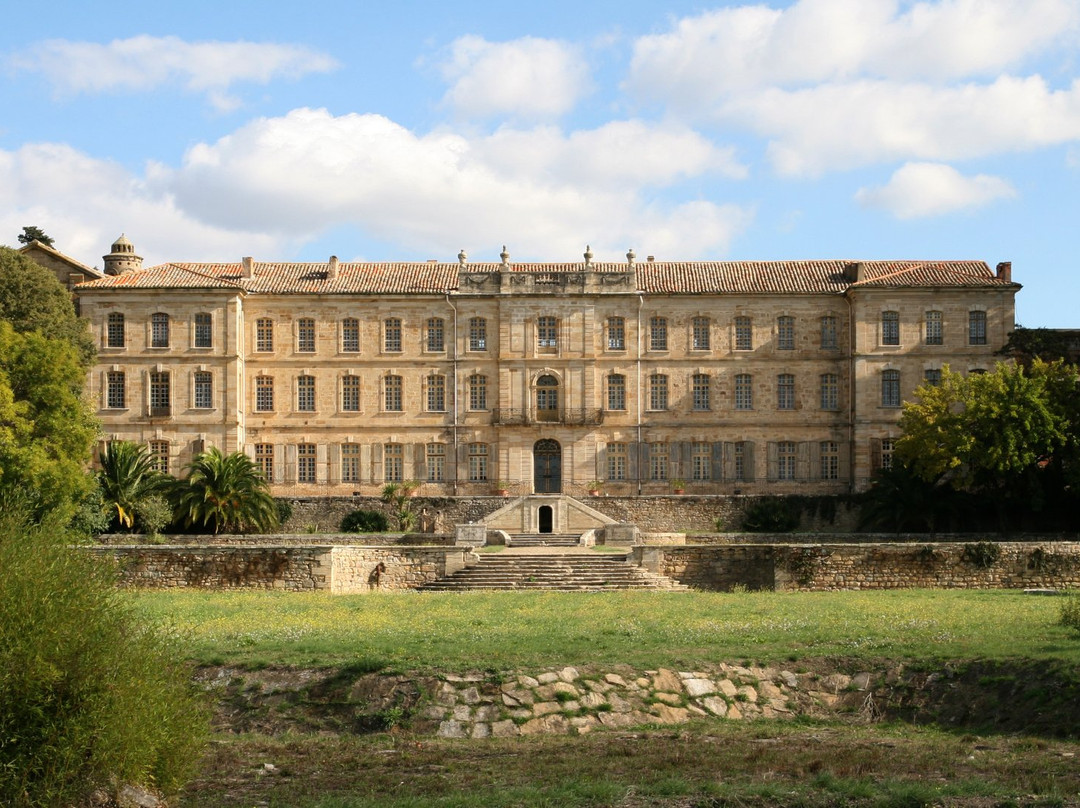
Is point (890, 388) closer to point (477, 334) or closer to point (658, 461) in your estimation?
point (658, 461)

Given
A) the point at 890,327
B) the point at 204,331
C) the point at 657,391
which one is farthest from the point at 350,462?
the point at 890,327

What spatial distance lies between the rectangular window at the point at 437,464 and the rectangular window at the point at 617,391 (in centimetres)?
572

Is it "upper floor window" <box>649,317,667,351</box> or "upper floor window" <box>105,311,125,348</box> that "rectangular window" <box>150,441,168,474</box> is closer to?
"upper floor window" <box>105,311,125,348</box>

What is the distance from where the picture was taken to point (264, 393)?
151 feet

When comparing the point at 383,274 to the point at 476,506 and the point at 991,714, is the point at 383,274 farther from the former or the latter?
the point at 991,714

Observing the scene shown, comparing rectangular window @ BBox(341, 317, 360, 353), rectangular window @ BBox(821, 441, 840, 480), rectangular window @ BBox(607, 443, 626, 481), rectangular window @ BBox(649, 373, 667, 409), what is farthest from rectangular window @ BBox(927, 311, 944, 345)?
rectangular window @ BBox(341, 317, 360, 353)

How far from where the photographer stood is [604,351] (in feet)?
151

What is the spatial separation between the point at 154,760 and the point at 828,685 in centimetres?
769

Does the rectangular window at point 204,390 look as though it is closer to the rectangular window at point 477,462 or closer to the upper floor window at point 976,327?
the rectangular window at point 477,462

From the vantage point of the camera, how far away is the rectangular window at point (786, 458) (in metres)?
45.7

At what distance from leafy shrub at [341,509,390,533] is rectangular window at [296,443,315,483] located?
421 cm

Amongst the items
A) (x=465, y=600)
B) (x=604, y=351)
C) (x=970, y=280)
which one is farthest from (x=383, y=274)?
(x=465, y=600)

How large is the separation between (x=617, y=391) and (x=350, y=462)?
9104mm

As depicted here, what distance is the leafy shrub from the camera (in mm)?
41406
